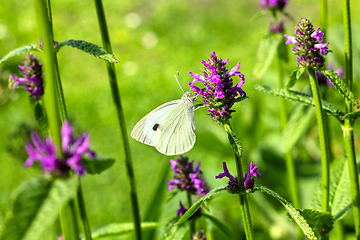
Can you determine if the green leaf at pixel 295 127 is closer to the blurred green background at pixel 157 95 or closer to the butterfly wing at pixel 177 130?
the butterfly wing at pixel 177 130

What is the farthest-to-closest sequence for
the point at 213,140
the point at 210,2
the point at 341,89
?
1. the point at 210,2
2. the point at 213,140
3. the point at 341,89

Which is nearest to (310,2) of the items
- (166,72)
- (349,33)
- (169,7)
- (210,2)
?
(210,2)

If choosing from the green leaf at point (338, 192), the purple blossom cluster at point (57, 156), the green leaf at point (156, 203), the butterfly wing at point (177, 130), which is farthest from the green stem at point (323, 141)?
the green leaf at point (156, 203)

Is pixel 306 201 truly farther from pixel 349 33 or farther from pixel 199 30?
pixel 199 30

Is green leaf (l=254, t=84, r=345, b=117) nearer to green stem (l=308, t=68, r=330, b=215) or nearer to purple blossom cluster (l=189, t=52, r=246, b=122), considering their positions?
green stem (l=308, t=68, r=330, b=215)

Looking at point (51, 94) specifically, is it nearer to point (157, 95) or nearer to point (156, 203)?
point (156, 203)

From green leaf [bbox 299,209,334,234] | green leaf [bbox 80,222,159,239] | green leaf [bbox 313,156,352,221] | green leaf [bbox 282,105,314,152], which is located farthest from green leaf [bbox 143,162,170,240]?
green leaf [bbox 299,209,334,234]
